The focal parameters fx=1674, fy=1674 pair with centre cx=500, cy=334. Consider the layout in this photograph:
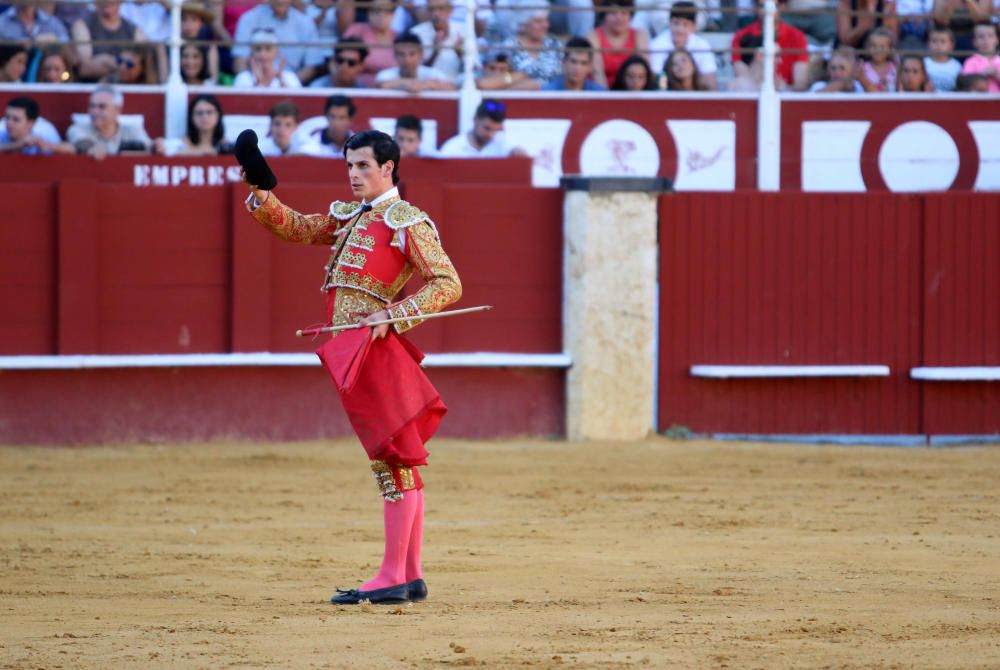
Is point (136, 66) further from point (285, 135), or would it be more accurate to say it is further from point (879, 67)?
point (879, 67)

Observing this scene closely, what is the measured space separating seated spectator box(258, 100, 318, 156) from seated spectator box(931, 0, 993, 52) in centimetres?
427

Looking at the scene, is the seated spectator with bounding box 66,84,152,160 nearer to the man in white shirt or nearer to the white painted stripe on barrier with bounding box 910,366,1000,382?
the man in white shirt

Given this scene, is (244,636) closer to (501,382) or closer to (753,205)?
(501,382)

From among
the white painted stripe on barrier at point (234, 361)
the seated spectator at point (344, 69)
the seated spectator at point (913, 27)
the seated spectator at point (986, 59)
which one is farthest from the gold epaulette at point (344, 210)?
the seated spectator at point (913, 27)

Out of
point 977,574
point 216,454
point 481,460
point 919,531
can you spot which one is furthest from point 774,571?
point 216,454

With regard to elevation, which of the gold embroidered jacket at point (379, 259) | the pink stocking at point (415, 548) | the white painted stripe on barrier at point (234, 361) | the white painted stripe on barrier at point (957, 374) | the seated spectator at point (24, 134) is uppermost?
the seated spectator at point (24, 134)

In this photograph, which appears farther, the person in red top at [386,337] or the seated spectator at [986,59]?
the seated spectator at [986,59]

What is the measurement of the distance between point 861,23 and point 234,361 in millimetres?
5048

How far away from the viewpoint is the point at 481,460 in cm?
902

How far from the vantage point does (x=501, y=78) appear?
35.6 feet

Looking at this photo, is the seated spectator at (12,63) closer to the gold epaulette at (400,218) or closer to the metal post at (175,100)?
the metal post at (175,100)

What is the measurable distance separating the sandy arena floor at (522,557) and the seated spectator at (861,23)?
3.31m

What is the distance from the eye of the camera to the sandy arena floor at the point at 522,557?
4379mm

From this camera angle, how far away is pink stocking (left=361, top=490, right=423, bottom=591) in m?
5.01
